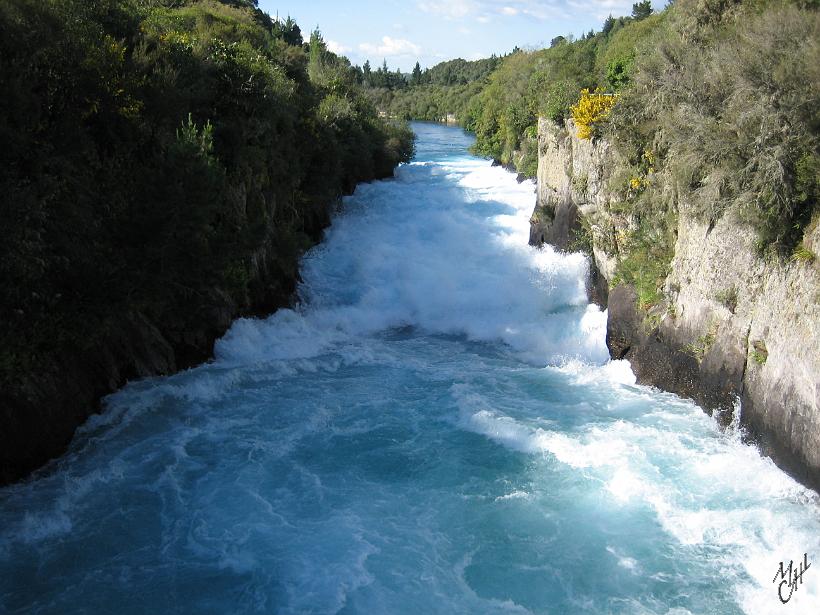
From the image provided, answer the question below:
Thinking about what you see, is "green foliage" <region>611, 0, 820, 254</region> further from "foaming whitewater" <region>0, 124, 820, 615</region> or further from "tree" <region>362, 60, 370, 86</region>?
"tree" <region>362, 60, 370, 86</region>

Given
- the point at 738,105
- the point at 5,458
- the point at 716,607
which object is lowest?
the point at 716,607

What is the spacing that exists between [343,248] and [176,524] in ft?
42.4

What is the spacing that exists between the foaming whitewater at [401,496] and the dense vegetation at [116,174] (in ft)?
6.31

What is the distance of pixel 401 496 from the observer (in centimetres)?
977

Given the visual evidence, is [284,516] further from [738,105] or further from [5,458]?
[738,105]

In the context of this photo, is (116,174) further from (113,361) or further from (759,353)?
(759,353)

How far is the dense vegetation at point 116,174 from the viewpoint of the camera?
941 centimetres

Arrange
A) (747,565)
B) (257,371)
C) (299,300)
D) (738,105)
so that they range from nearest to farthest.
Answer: (747,565), (738,105), (257,371), (299,300)

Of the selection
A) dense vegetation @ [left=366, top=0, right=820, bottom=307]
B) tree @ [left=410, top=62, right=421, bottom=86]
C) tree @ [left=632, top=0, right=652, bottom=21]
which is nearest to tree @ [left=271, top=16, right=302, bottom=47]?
tree @ [left=632, top=0, right=652, bottom=21]

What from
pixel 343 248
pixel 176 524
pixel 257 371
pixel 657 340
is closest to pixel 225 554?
pixel 176 524

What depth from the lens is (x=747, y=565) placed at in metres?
8.31

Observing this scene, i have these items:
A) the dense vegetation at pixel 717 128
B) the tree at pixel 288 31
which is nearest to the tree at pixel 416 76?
the tree at pixel 288 31

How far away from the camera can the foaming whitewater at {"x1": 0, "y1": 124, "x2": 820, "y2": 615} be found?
798 centimetres

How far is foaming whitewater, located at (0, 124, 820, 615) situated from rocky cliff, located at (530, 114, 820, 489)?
56cm
